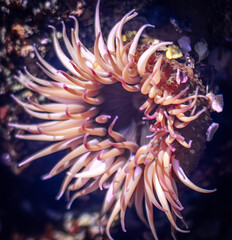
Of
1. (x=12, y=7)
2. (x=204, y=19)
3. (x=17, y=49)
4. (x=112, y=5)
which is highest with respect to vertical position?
(x=12, y=7)

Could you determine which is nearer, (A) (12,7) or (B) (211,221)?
(B) (211,221)

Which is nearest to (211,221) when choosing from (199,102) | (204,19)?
(199,102)

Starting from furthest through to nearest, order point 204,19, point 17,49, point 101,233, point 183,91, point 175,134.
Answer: point 101,233, point 17,49, point 204,19, point 175,134, point 183,91

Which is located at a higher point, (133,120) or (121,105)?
(121,105)

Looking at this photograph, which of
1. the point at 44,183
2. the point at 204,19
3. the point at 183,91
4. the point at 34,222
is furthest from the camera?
the point at 44,183

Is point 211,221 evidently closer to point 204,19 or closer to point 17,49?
point 204,19

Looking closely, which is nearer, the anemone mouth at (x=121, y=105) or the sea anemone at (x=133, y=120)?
the sea anemone at (x=133, y=120)

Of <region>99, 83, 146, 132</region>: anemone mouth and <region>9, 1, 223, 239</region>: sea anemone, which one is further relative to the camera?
<region>99, 83, 146, 132</region>: anemone mouth

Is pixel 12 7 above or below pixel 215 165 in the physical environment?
above
